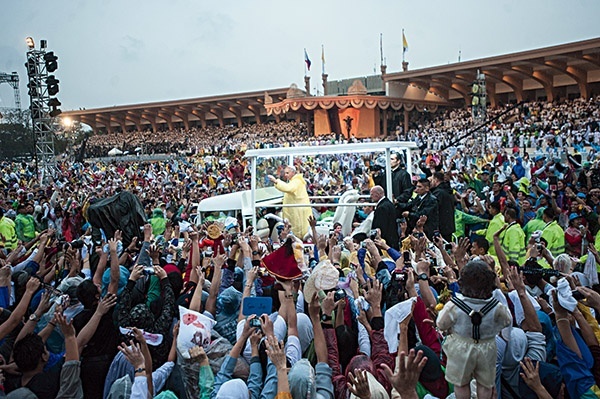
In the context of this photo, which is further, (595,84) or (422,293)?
(595,84)

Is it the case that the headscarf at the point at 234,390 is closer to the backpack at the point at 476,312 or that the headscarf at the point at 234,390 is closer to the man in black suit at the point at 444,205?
the backpack at the point at 476,312

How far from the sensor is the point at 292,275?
148 inches

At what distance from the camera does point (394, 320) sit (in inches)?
124

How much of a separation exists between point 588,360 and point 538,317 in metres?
0.41

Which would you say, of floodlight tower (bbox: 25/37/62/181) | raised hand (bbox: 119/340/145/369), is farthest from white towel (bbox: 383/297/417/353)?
floodlight tower (bbox: 25/37/62/181)

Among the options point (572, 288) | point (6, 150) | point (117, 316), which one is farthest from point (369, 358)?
point (6, 150)

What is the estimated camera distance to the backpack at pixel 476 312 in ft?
9.37

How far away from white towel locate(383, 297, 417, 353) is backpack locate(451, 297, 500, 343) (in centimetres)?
32

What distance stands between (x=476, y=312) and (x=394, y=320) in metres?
0.50

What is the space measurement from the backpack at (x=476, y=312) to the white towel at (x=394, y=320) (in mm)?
322

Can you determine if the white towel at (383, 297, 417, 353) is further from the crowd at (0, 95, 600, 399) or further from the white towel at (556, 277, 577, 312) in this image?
the white towel at (556, 277, 577, 312)

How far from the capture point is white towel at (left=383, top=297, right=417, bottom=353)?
10.3 ft

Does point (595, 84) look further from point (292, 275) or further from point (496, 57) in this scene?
point (292, 275)

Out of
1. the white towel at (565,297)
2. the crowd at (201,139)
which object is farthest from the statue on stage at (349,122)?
the white towel at (565,297)
